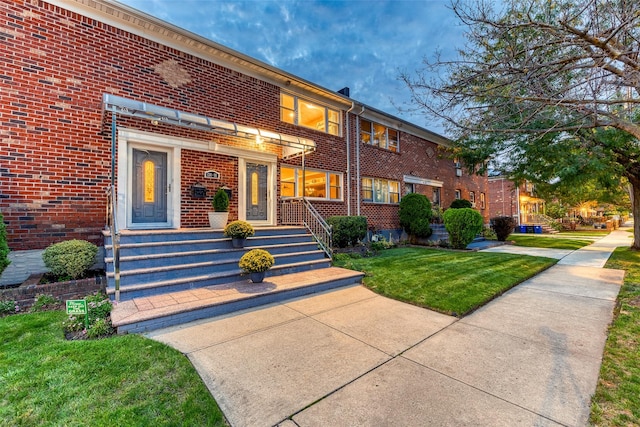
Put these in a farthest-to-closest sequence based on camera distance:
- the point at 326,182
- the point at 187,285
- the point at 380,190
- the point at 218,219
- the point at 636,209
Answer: the point at 380,190 < the point at 636,209 < the point at 326,182 < the point at 218,219 < the point at 187,285

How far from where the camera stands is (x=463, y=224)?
1092cm

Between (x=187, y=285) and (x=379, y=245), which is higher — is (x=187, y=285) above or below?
below

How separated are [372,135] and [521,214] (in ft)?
78.2

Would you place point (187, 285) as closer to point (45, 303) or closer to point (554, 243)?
point (45, 303)

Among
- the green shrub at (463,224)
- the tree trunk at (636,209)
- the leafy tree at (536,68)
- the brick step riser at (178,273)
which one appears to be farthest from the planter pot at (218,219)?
the tree trunk at (636,209)

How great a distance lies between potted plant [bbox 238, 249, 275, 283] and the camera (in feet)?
17.3

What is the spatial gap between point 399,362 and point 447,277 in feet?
13.2

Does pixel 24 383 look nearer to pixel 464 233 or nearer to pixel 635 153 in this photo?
pixel 464 233

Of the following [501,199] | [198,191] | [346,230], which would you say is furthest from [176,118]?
[501,199]

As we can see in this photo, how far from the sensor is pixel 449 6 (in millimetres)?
4113

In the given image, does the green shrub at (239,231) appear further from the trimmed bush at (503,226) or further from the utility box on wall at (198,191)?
the trimmed bush at (503,226)

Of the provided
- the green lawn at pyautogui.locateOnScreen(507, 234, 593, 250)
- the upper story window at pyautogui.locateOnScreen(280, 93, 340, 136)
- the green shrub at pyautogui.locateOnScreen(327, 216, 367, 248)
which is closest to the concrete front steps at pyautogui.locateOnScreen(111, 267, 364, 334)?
the green shrub at pyautogui.locateOnScreen(327, 216, 367, 248)

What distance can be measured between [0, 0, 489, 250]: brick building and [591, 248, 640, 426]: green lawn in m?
7.19

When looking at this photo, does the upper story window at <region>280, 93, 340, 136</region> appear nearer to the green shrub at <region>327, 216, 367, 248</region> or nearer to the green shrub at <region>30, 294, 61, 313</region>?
the green shrub at <region>327, 216, 367, 248</region>
